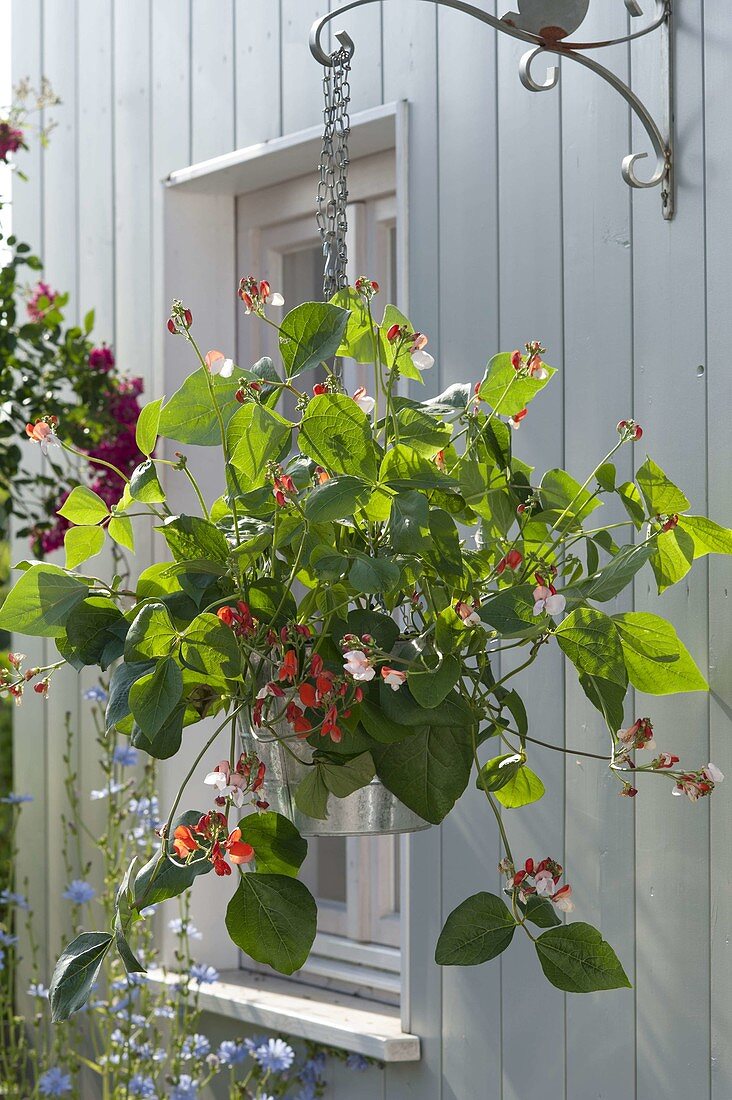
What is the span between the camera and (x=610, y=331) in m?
1.68

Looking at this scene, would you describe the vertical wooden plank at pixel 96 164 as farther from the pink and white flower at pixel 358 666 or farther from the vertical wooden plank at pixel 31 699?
the pink and white flower at pixel 358 666

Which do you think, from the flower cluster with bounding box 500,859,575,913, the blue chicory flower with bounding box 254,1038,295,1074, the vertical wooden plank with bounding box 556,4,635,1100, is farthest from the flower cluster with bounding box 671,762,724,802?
the blue chicory flower with bounding box 254,1038,295,1074

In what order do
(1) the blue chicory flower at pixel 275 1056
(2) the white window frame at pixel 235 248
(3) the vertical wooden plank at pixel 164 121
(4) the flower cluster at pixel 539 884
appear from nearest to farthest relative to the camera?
(4) the flower cluster at pixel 539 884 → (1) the blue chicory flower at pixel 275 1056 → (2) the white window frame at pixel 235 248 → (3) the vertical wooden plank at pixel 164 121

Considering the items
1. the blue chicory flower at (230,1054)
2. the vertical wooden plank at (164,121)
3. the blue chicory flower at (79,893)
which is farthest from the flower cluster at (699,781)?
the vertical wooden plank at (164,121)

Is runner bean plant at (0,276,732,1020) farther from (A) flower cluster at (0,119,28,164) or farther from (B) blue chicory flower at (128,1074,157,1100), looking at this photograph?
(A) flower cluster at (0,119,28,164)

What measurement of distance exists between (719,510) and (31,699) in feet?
5.82

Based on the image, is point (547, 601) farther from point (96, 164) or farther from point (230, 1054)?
point (96, 164)

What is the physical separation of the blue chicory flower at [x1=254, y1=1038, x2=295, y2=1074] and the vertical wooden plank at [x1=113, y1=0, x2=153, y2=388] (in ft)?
4.14

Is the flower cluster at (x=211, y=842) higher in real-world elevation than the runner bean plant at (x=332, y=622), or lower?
lower

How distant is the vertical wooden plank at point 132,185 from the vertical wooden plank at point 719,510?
1295mm

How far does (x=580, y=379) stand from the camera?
1.71 metres

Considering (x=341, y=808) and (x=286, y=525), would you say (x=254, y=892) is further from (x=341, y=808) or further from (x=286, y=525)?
(x=286, y=525)

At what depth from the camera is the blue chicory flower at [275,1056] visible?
1.99 metres

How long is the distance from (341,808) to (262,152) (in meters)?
1.42
